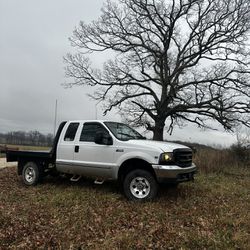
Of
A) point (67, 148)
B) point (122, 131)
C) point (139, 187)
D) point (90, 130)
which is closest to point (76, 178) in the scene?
point (67, 148)

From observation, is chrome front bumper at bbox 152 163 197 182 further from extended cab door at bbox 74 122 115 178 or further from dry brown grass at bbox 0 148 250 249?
extended cab door at bbox 74 122 115 178

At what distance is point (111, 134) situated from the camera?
9852mm

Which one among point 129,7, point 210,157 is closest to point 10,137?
point 129,7

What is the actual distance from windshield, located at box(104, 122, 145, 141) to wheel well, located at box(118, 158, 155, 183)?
0.76 m

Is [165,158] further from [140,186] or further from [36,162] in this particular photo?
[36,162]

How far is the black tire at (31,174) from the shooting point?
11.5m

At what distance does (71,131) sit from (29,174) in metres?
2.31

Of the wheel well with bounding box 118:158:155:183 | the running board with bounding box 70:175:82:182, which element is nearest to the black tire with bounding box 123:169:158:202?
the wheel well with bounding box 118:158:155:183

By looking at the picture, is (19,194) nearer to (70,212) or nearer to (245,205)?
(70,212)

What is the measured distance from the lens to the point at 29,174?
1177 centimetres

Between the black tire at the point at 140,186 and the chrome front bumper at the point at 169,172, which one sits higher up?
the chrome front bumper at the point at 169,172

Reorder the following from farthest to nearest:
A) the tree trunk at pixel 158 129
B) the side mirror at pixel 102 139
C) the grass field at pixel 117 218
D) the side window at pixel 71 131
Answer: the tree trunk at pixel 158 129 < the side window at pixel 71 131 < the side mirror at pixel 102 139 < the grass field at pixel 117 218

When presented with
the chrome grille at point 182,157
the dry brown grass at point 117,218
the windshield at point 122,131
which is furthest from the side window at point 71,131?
the chrome grille at point 182,157

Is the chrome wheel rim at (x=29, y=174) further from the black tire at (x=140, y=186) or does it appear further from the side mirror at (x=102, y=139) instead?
the black tire at (x=140, y=186)
